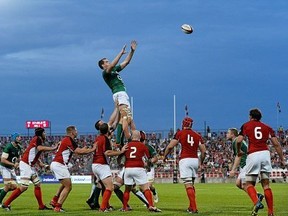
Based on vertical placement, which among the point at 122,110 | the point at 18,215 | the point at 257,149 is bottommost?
the point at 18,215

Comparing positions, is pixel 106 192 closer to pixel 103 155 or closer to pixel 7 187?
pixel 103 155

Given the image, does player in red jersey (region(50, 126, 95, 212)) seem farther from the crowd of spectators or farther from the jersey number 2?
the crowd of spectators

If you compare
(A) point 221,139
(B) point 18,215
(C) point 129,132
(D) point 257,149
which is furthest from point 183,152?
(A) point 221,139

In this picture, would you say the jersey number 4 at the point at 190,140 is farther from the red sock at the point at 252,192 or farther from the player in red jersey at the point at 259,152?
the red sock at the point at 252,192

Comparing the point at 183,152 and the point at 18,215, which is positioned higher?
the point at 183,152

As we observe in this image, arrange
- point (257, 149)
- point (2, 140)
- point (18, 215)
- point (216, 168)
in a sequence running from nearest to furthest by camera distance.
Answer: point (257, 149) → point (18, 215) → point (216, 168) → point (2, 140)

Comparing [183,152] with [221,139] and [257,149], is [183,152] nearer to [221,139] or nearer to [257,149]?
[257,149]

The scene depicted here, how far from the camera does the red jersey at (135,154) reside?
72.1 feet

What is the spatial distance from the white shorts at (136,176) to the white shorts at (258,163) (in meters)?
4.12

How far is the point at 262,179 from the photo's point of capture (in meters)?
19.2

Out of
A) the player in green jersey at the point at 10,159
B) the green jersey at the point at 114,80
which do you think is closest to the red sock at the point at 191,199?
the green jersey at the point at 114,80

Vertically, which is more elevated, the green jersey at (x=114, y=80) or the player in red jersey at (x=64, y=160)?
the green jersey at (x=114, y=80)

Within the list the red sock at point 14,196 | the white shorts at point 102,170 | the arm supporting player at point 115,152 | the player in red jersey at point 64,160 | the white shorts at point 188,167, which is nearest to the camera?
the white shorts at point 188,167

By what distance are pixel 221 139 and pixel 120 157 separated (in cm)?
5548
